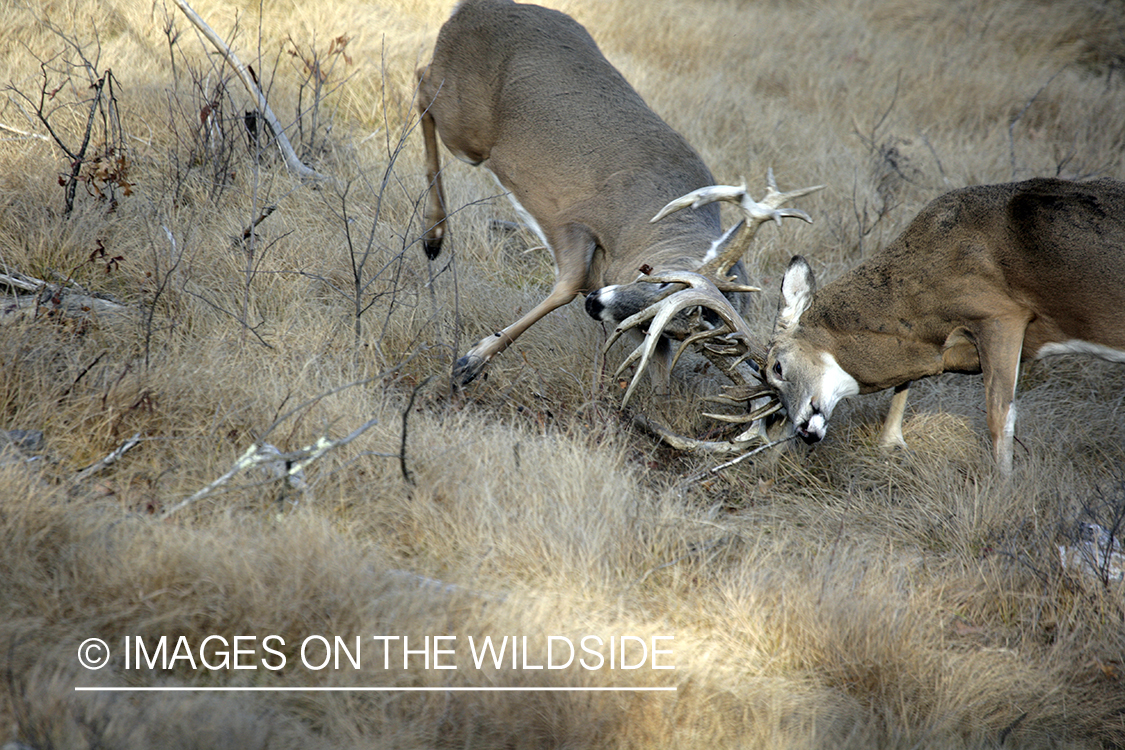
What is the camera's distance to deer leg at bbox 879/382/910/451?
4.67m

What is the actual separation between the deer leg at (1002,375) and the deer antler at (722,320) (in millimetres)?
995

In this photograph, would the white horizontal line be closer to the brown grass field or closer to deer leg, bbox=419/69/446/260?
the brown grass field

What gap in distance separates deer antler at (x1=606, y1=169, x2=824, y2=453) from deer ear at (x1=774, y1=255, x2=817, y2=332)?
31cm

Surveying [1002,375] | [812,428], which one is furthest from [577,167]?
[1002,375]

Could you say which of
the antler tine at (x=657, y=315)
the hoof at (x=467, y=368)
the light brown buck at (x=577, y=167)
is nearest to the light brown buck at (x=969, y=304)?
the light brown buck at (x=577, y=167)

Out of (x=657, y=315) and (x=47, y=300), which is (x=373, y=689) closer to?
(x=657, y=315)

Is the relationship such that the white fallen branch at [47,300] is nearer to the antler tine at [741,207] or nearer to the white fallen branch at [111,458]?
the white fallen branch at [111,458]

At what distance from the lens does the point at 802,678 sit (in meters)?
3.04

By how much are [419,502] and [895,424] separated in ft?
8.75

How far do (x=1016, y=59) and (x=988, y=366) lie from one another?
9.36 m

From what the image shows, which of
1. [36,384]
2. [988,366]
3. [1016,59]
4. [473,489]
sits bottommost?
[1016,59]

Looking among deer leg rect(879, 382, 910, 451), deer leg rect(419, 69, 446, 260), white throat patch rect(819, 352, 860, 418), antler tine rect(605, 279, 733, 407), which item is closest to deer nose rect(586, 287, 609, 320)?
antler tine rect(605, 279, 733, 407)

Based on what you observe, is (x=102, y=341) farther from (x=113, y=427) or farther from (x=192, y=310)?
(x=113, y=427)

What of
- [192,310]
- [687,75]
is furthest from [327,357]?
[687,75]
